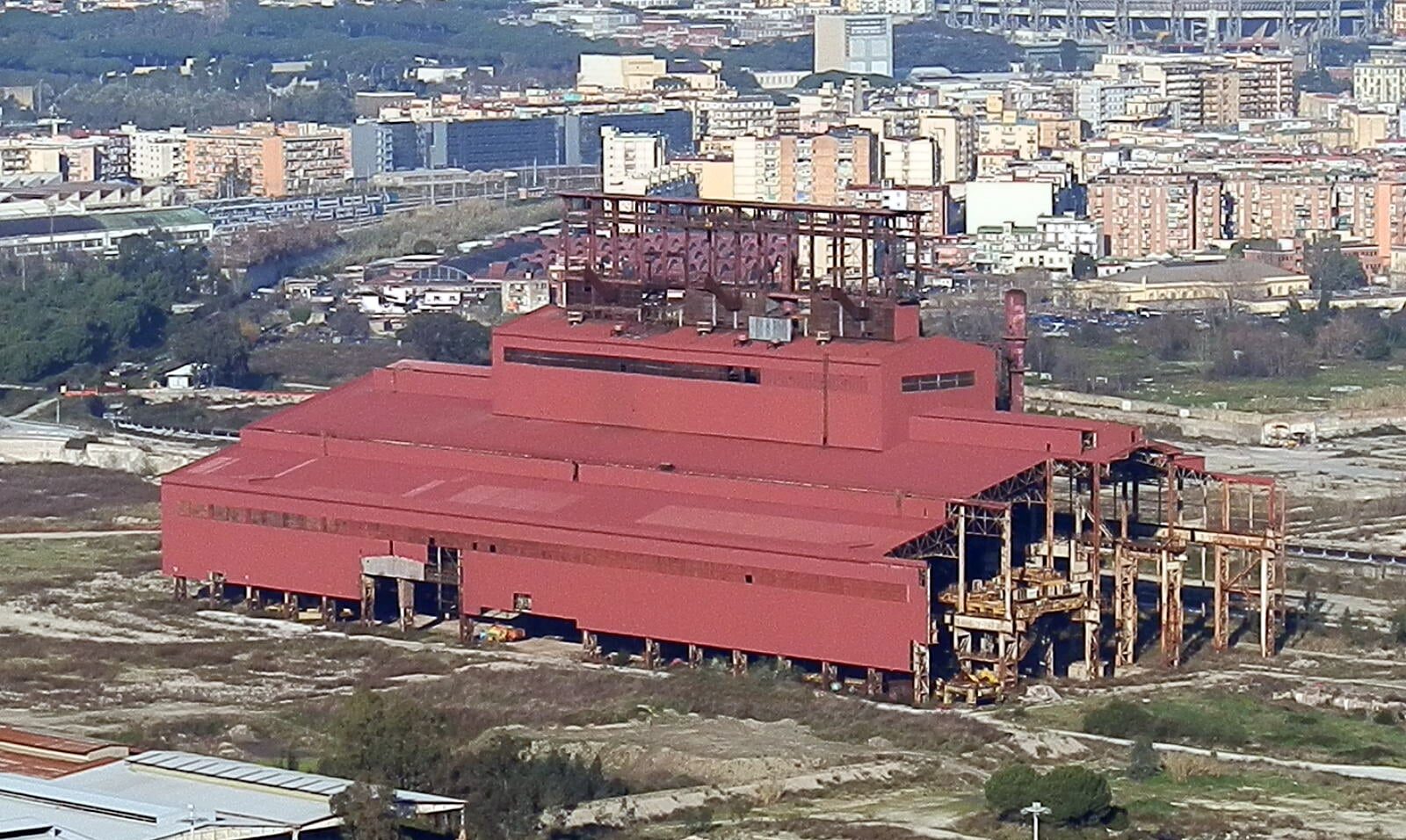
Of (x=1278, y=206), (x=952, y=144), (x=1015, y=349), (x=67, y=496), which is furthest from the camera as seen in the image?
(x=952, y=144)

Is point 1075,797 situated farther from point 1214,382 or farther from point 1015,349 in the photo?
point 1214,382

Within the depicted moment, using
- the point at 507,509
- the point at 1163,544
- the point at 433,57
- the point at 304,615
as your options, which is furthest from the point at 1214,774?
the point at 433,57

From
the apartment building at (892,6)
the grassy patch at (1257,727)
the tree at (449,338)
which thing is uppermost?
the apartment building at (892,6)

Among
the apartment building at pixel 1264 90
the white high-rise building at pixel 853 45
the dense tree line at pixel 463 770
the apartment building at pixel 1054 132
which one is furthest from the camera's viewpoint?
the white high-rise building at pixel 853 45

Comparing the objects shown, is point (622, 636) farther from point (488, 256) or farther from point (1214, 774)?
point (488, 256)

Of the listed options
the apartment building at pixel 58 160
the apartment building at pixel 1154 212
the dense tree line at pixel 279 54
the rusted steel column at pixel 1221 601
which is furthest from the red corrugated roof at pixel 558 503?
the dense tree line at pixel 279 54

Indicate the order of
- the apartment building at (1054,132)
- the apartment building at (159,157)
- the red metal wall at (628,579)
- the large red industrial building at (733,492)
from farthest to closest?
the apartment building at (159,157) → the apartment building at (1054,132) → the large red industrial building at (733,492) → the red metal wall at (628,579)

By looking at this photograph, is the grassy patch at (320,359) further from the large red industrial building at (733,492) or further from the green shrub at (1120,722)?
the green shrub at (1120,722)

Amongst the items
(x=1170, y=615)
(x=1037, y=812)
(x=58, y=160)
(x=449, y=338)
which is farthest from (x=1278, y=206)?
(x=1037, y=812)
